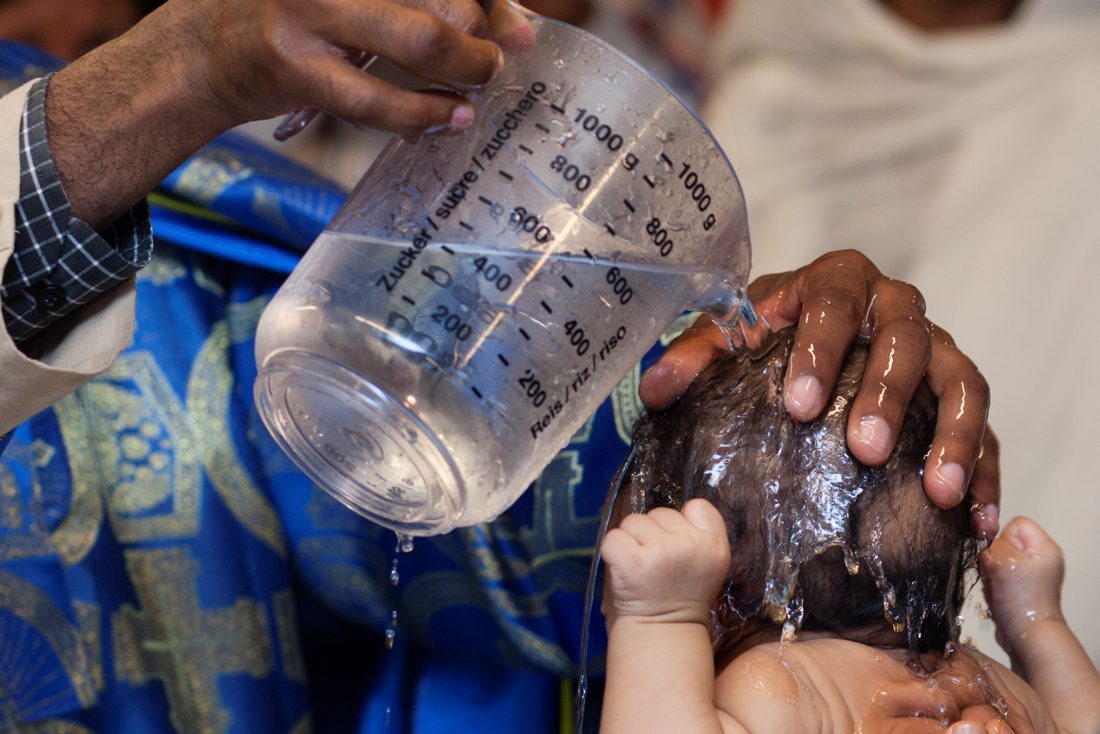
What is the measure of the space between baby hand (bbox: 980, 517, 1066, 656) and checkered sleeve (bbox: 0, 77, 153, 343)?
0.70 m

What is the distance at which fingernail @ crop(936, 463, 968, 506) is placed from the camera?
70cm

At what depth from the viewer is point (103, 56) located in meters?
0.63

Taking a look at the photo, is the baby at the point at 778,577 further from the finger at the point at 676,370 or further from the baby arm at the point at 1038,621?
the baby arm at the point at 1038,621

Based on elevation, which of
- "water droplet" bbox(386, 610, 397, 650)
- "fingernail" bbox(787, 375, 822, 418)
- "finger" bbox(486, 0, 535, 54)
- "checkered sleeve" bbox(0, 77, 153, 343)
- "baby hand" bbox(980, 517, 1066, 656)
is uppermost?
"finger" bbox(486, 0, 535, 54)

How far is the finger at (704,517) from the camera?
68 centimetres

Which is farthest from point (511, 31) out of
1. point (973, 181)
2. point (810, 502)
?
point (973, 181)

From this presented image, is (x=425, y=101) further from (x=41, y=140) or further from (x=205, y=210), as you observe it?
(x=205, y=210)

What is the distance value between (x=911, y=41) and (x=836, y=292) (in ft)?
4.43

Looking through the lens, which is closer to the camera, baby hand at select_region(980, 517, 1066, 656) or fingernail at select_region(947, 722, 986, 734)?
fingernail at select_region(947, 722, 986, 734)

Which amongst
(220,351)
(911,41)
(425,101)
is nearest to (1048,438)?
(911,41)

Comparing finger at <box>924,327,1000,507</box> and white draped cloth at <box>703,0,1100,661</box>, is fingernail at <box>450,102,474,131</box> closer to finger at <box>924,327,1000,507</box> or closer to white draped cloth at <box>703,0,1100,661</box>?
finger at <box>924,327,1000,507</box>

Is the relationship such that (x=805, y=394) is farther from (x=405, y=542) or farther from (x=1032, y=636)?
(x=1032, y=636)

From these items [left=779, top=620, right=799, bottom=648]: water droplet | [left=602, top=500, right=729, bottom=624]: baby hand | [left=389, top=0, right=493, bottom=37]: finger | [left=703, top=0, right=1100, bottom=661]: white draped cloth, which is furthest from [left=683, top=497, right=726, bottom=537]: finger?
[left=703, top=0, right=1100, bottom=661]: white draped cloth

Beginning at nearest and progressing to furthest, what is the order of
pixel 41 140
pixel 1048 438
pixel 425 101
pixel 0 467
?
pixel 425 101 → pixel 41 140 → pixel 0 467 → pixel 1048 438
